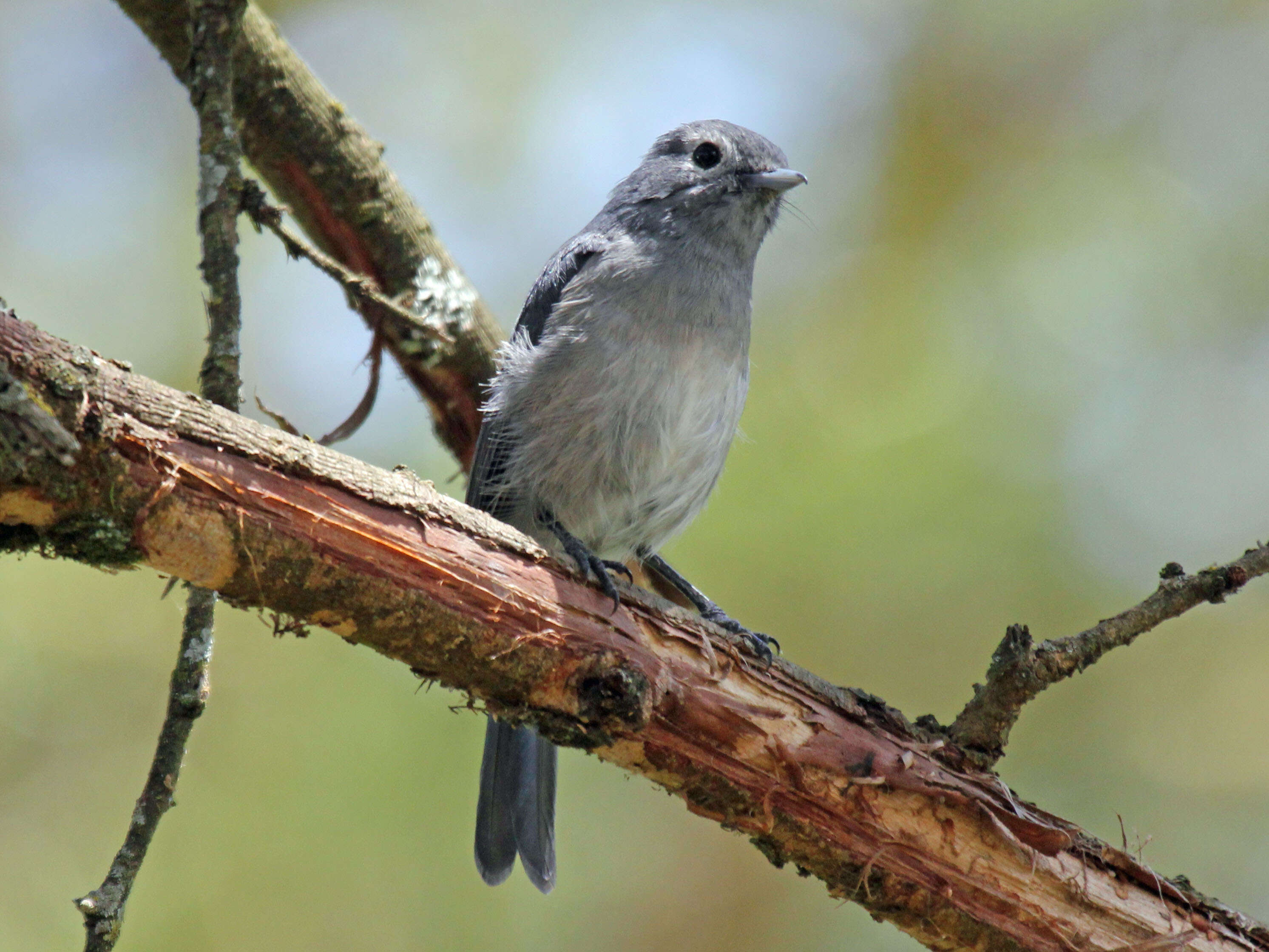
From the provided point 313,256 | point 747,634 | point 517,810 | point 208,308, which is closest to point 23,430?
point 208,308

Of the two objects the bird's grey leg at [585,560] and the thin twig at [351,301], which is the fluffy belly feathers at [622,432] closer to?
the bird's grey leg at [585,560]

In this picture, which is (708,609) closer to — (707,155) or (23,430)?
(707,155)

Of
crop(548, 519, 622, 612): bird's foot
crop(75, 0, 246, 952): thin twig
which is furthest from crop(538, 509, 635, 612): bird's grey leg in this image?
crop(75, 0, 246, 952): thin twig

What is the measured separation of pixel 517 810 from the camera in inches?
152

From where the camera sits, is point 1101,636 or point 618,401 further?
point 618,401

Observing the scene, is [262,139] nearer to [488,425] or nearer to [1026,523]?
[488,425]

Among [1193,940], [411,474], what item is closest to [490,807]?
[411,474]

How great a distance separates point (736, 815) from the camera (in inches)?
114

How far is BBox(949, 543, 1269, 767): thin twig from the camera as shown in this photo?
9.00ft

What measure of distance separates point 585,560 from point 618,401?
0.79m

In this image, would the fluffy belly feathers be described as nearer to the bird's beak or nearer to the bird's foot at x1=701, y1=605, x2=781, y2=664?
the bird's foot at x1=701, y1=605, x2=781, y2=664

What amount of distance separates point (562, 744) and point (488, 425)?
1.59 meters

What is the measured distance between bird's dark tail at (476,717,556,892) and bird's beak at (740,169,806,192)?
7.64 ft

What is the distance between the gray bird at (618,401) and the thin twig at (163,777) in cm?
115
